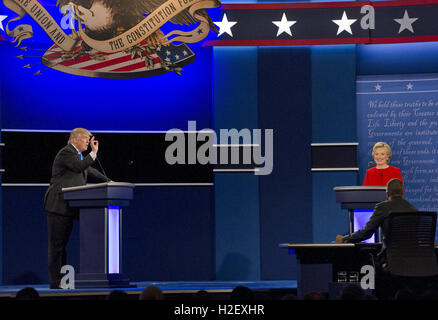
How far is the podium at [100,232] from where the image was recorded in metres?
6.30

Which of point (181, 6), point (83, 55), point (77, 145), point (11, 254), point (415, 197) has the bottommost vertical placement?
point (11, 254)

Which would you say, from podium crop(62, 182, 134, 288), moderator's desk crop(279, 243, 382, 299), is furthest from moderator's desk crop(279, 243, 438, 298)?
podium crop(62, 182, 134, 288)

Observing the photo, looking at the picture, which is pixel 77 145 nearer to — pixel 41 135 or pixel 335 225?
pixel 41 135

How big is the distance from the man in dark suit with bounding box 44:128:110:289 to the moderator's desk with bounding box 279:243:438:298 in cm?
206

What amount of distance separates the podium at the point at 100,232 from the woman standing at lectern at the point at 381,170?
7.68 feet

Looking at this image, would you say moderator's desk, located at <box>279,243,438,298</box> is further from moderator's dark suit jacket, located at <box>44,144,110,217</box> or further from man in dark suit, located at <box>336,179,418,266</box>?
moderator's dark suit jacket, located at <box>44,144,110,217</box>

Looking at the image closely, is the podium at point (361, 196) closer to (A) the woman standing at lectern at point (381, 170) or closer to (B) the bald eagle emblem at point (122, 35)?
(A) the woman standing at lectern at point (381, 170)

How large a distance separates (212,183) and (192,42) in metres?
1.70

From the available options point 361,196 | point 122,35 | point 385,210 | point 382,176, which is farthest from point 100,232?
point 122,35

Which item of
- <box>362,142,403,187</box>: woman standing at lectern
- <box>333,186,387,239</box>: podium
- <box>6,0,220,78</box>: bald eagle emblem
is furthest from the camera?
<box>6,0,220,78</box>: bald eagle emblem

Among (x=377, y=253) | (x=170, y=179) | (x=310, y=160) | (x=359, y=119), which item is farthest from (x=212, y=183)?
(x=377, y=253)

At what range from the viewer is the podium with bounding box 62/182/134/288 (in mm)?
6301

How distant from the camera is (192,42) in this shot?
8.36m

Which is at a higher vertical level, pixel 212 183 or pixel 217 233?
pixel 212 183
